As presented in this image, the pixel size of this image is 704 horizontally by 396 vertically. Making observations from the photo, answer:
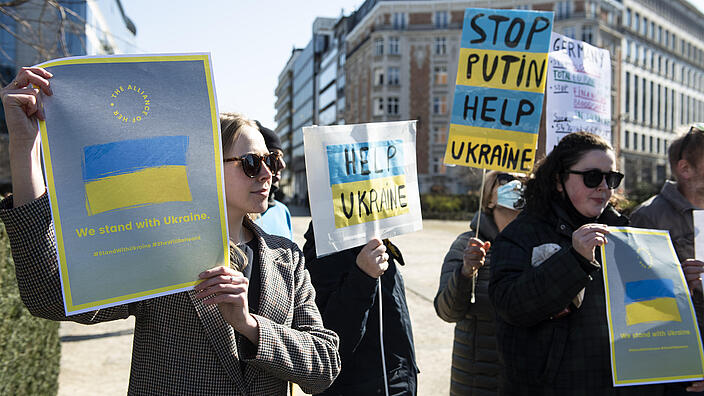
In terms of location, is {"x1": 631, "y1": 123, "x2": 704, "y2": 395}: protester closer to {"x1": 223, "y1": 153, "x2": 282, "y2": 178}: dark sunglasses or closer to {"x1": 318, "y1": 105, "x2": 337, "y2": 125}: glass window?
{"x1": 223, "y1": 153, "x2": 282, "y2": 178}: dark sunglasses

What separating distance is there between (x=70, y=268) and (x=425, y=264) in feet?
44.3

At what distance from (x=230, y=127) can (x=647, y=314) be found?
183cm

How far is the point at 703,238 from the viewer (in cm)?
255

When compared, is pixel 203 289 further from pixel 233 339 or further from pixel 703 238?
pixel 703 238

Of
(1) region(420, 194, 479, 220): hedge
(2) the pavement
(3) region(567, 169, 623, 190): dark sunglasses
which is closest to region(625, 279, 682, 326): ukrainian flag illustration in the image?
(3) region(567, 169, 623, 190): dark sunglasses

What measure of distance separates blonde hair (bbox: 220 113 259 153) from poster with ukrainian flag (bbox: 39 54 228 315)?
36cm

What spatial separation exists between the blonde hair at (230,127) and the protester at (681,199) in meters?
2.22

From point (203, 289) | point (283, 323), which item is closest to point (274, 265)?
point (283, 323)

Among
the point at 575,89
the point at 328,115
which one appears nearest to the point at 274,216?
the point at 575,89

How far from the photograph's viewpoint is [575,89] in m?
4.70

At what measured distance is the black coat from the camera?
2262 millimetres

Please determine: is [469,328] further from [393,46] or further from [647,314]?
[393,46]

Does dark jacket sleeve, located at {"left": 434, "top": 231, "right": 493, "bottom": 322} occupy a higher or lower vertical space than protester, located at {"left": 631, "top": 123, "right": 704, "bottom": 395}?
lower

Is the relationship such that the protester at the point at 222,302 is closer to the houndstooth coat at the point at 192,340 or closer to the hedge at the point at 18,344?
the houndstooth coat at the point at 192,340
